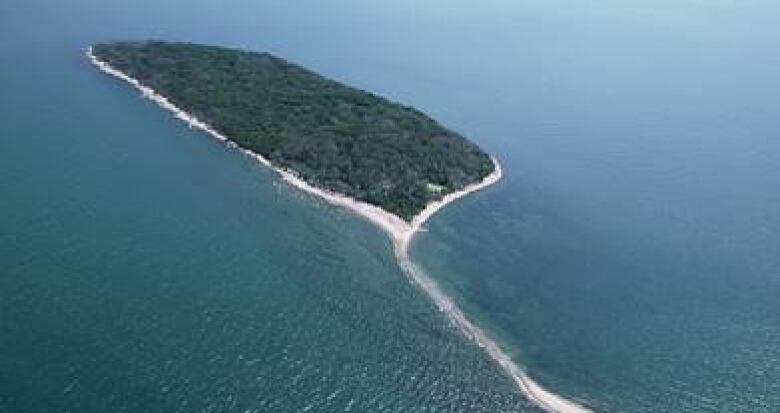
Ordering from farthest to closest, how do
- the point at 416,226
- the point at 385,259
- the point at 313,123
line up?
the point at 313,123 < the point at 416,226 < the point at 385,259

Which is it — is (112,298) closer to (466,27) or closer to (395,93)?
(395,93)

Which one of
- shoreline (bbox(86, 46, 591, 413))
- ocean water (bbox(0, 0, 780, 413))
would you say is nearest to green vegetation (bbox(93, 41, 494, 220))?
shoreline (bbox(86, 46, 591, 413))

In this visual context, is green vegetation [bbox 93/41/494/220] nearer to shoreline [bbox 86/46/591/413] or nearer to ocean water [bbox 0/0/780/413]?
shoreline [bbox 86/46/591/413]

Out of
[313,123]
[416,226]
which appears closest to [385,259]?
[416,226]

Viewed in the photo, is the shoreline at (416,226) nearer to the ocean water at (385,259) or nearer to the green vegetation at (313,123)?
the green vegetation at (313,123)

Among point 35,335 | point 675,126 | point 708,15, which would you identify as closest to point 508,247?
point 35,335

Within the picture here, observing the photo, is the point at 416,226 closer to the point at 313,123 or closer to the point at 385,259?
the point at 385,259
